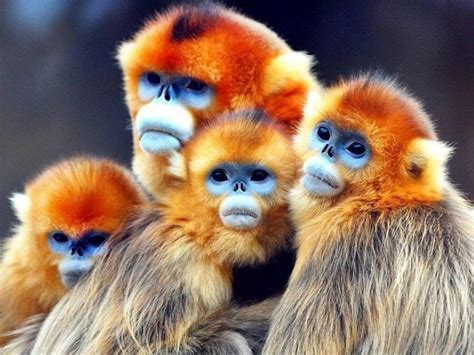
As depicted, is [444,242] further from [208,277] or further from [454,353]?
[208,277]

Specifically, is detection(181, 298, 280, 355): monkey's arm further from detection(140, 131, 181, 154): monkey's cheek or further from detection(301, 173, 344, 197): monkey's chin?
detection(140, 131, 181, 154): monkey's cheek

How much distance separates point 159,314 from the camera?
1905mm

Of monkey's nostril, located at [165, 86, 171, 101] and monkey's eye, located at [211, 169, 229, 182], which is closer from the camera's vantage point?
monkey's eye, located at [211, 169, 229, 182]

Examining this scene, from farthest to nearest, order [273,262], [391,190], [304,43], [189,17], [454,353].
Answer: [304,43], [189,17], [273,262], [391,190], [454,353]

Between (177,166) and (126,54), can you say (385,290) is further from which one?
(126,54)

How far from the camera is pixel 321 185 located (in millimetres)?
1876

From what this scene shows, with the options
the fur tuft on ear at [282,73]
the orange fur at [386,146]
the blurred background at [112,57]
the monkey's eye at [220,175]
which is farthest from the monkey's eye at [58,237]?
the blurred background at [112,57]

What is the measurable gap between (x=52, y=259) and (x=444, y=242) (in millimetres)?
970

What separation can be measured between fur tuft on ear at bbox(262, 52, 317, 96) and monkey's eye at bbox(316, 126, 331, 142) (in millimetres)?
244

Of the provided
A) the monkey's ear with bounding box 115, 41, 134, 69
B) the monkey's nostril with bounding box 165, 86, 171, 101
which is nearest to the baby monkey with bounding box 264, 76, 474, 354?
the monkey's nostril with bounding box 165, 86, 171, 101

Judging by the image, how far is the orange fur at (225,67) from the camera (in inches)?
85.0

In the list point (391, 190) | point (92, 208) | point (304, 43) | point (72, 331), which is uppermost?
point (304, 43)

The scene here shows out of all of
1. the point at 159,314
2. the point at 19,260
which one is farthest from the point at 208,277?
the point at 19,260

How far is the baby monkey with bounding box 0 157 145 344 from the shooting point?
215 cm
